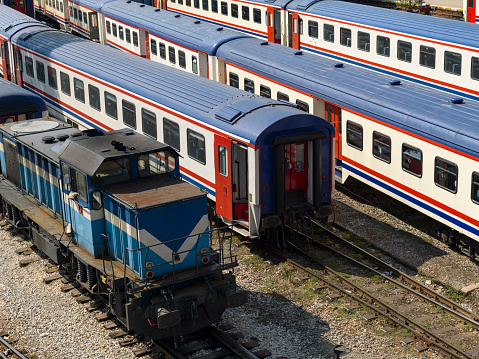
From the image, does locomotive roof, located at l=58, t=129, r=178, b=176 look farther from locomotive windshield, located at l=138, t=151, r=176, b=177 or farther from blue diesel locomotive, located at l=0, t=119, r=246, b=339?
locomotive windshield, located at l=138, t=151, r=176, b=177

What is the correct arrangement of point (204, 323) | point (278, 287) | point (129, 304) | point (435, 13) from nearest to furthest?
point (129, 304) → point (204, 323) → point (278, 287) → point (435, 13)

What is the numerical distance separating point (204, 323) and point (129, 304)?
1.61 meters

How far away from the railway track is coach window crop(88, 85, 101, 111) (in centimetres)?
875

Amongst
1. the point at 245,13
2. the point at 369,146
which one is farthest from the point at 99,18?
the point at 369,146

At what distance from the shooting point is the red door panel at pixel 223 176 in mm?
16859

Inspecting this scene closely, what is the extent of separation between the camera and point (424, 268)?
16.3m

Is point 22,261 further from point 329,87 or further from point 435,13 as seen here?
point 435,13

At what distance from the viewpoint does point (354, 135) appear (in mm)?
19641

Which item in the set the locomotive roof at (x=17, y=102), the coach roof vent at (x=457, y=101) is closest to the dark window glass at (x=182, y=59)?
the locomotive roof at (x=17, y=102)

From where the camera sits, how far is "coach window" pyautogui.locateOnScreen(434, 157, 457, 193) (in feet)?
53.4

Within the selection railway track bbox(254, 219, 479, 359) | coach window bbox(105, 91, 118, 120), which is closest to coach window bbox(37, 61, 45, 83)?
coach window bbox(105, 91, 118, 120)

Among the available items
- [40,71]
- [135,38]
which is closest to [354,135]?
[40,71]

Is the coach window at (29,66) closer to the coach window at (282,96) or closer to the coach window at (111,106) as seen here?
the coach window at (111,106)

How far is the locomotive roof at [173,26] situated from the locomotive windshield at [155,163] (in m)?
13.2
